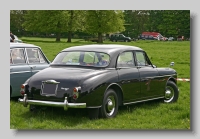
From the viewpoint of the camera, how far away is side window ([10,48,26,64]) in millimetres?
10452

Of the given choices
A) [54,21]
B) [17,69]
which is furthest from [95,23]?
[17,69]

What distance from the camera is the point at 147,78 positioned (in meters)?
9.99

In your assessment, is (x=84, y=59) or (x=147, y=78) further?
(x=147, y=78)

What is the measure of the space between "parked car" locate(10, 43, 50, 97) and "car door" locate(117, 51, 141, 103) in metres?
2.58

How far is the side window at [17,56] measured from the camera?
34.3ft

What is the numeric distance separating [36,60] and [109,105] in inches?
126

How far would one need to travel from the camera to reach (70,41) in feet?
36.8

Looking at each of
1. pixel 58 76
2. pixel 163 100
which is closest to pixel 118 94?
pixel 58 76

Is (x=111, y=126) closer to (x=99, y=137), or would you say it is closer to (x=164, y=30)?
(x=99, y=137)

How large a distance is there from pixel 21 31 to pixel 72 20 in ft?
4.44

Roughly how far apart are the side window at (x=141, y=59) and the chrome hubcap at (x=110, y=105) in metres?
1.45

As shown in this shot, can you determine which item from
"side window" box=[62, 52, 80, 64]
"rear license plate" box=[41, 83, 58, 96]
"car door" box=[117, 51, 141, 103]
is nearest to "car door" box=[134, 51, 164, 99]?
"car door" box=[117, 51, 141, 103]

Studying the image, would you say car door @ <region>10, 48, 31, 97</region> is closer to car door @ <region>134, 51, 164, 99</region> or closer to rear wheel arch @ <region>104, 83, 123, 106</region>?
Result: rear wheel arch @ <region>104, 83, 123, 106</region>

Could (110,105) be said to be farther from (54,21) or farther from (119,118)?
(54,21)
